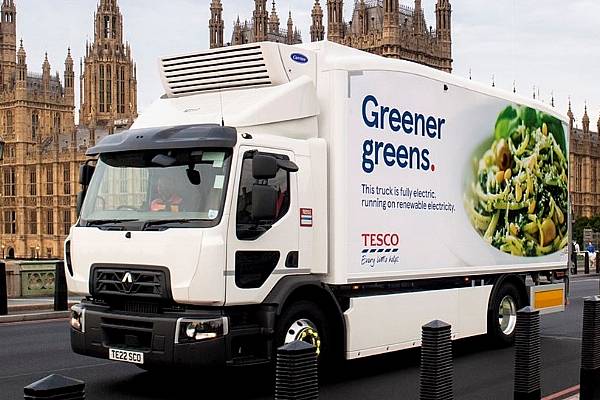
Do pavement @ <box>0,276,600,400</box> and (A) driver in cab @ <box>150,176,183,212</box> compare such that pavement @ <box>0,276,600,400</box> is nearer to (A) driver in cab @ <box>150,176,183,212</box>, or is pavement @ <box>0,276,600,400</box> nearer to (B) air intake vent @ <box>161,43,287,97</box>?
(A) driver in cab @ <box>150,176,183,212</box>

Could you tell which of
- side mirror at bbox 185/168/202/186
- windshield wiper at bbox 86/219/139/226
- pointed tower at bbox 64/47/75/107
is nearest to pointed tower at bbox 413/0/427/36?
pointed tower at bbox 64/47/75/107

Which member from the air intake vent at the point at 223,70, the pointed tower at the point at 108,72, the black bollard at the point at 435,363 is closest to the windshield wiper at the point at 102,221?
the air intake vent at the point at 223,70

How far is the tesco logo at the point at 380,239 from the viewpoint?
930 cm

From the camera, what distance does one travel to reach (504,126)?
12.1 meters

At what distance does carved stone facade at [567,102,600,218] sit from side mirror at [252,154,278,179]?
98165mm

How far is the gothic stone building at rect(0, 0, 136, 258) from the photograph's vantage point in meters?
108

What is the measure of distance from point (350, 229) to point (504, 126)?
398 centimetres

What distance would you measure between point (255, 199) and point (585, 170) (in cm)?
10143

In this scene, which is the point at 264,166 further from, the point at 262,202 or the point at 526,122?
the point at 526,122

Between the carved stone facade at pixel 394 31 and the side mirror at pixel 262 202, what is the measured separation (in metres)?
83.4

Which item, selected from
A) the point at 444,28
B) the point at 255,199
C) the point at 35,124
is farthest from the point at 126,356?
the point at 35,124

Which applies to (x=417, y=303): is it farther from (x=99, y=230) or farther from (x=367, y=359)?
(x=99, y=230)

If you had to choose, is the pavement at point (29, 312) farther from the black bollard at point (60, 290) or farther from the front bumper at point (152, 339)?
the front bumper at point (152, 339)

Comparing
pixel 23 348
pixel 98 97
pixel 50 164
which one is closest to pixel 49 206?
pixel 50 164
